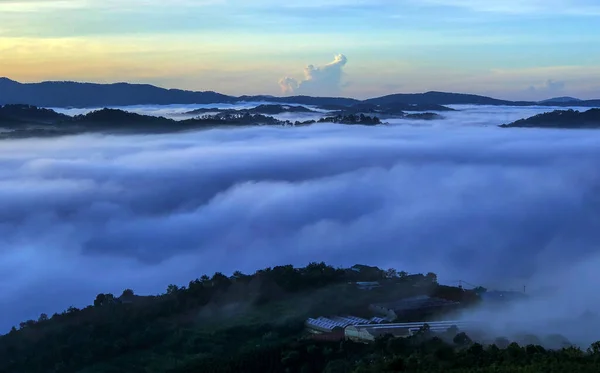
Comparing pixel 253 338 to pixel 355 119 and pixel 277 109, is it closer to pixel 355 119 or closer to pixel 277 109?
pixel 355 119

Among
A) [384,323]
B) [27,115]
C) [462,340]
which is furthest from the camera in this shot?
[27,115]

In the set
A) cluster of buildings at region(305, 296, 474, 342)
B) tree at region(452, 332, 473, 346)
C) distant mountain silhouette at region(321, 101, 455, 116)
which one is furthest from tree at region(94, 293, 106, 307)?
distant mountain silhouette at region(321, 101, 455, 116)

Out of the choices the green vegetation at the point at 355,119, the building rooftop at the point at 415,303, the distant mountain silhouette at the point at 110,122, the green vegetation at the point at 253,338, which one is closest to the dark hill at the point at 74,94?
the distant mountain silhouette at the point at 110,122

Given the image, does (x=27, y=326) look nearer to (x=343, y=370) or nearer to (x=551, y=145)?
(x=343, y=370)

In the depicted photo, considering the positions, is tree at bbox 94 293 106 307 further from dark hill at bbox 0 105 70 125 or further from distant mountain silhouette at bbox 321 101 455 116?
distant mountain silhouette at bbox 321 101 455 116

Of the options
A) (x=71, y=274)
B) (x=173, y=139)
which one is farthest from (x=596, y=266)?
(x=173, y=139)

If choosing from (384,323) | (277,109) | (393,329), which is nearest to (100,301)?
(384,323)
